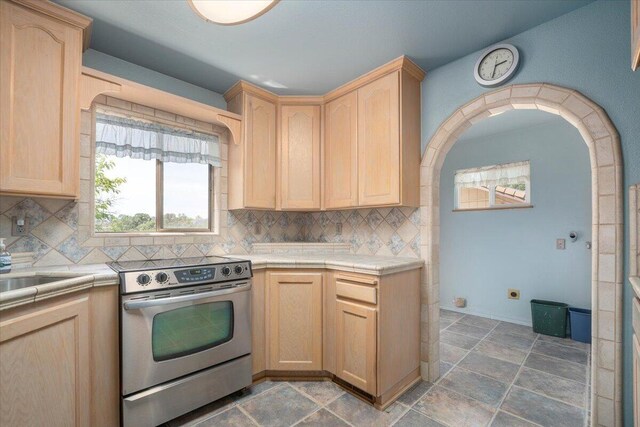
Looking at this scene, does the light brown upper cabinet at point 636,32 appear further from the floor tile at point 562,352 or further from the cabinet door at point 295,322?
the floor tile at point 562,352

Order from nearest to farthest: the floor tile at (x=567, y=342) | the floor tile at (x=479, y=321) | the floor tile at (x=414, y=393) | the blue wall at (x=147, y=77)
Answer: the floor tile at (x=414, y=393) → the blue wall at (x=147, y=77) → the floor tile at (x=567, y=342) → the floor tile at (x=479, y=321)

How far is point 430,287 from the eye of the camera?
230 cm

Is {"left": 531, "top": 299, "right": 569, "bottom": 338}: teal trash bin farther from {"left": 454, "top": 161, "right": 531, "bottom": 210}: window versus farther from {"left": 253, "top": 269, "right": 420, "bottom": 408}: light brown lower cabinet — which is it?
{"left": 253, "top": 269, "right": 420, "bottom": 408}: light brown lower cabinet

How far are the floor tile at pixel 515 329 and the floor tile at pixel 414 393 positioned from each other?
1.71 metres

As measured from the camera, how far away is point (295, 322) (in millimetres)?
2262

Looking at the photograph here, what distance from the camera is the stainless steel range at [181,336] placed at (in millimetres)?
1638

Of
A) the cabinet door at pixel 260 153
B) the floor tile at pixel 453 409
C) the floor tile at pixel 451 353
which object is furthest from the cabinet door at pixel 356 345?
the cabinet door at pixel 260 153

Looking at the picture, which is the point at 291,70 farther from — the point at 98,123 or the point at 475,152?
the point at 475,152

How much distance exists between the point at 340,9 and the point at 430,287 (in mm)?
1991

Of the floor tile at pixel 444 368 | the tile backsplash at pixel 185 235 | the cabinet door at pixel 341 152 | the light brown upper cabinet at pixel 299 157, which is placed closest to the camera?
the tile backsplash at pixel 185 235

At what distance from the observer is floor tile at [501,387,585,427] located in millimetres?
1795

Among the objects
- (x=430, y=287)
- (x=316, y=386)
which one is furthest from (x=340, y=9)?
(x=316, y=386)

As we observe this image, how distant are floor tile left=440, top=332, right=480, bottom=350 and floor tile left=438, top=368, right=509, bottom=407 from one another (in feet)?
1.98

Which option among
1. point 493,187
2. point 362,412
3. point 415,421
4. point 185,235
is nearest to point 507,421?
point 415,421
